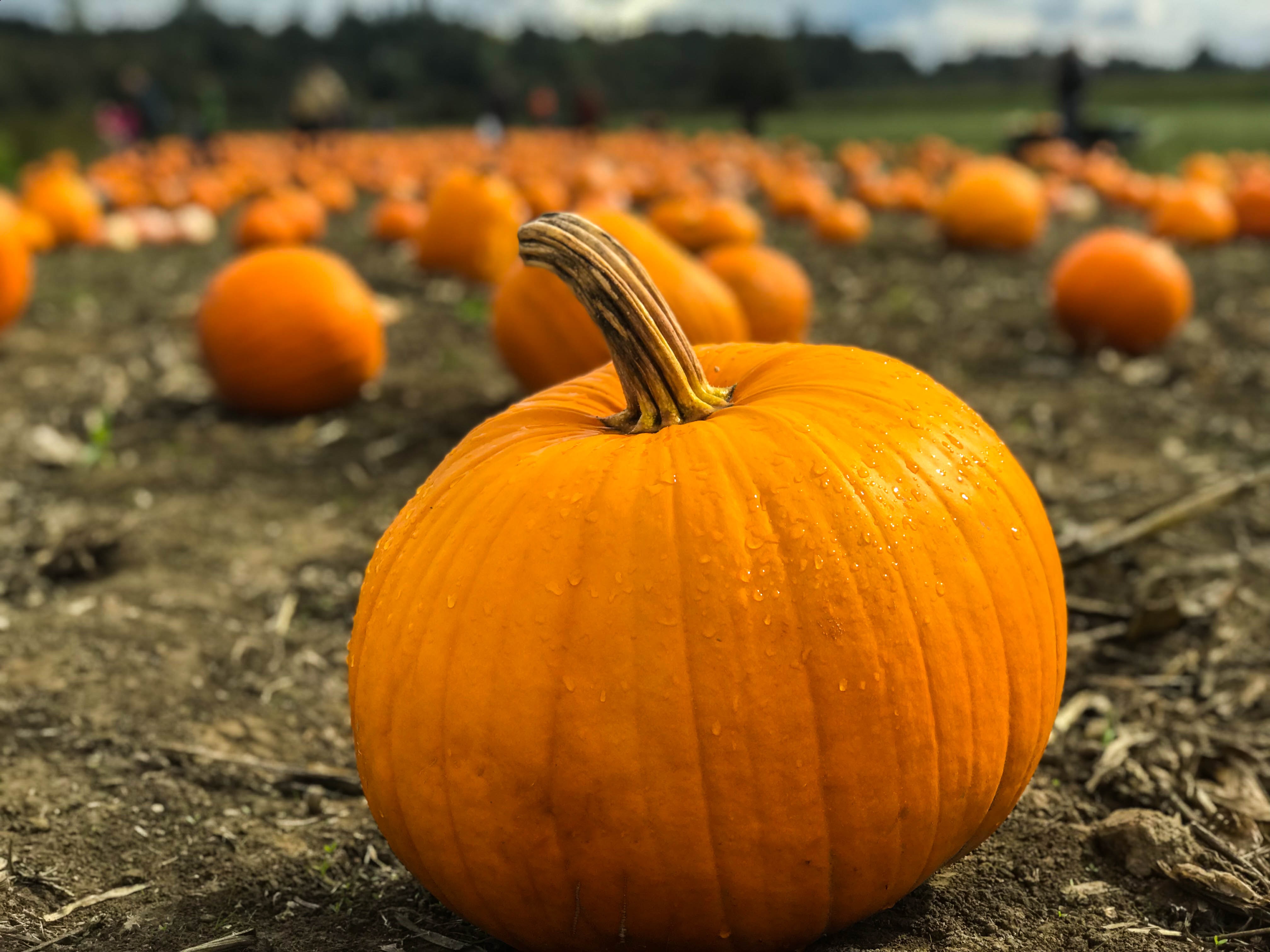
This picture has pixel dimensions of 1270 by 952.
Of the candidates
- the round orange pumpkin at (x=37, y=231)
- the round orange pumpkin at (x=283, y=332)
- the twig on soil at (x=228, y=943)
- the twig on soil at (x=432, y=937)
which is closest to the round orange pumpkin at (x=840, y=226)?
the round orange pumpkin at (x=283, y=332)

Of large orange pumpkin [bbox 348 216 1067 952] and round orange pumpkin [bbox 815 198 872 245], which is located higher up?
round orange pumpkin [bbox 815 198 872 245]

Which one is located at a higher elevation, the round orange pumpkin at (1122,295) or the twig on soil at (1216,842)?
the round orange pumpkin at (1122,295)

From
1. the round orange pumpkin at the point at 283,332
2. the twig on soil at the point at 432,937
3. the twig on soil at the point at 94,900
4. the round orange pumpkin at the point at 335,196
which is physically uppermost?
the round orange pumpkin at the point at 335,196

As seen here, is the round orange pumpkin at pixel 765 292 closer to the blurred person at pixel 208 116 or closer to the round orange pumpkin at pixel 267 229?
the round orange pumpkin at pixel 267 229

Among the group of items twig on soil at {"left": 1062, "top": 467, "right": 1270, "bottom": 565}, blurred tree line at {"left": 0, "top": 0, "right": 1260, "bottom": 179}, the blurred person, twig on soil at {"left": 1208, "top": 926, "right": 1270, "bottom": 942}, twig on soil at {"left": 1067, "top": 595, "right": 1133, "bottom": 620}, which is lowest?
twig on soil at {"left": 1208, "top": 926, "right": 1270, "bottom": 942}

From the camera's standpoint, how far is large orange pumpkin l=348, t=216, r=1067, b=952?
1896 millimetres

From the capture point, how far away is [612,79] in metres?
53.4

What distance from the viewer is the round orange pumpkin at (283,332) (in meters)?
5.82

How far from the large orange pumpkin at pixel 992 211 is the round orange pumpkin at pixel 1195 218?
1.13 metres

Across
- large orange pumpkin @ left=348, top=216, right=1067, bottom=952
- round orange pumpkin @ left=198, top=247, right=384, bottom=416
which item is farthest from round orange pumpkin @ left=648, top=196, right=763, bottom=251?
large orange pumpkin @ left=348, top=216, right=1067, bottom=952

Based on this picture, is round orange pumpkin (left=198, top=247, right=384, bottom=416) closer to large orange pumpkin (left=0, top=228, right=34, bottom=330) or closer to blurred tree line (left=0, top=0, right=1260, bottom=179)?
large orange pumpkin (left=0, top=228, right=34, bottom=330)

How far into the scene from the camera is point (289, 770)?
9.67 feet

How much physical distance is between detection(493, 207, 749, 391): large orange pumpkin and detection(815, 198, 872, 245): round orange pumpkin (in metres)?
6.23

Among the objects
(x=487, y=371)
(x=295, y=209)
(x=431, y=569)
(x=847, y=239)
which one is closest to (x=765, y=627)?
(x=431, y=569)
